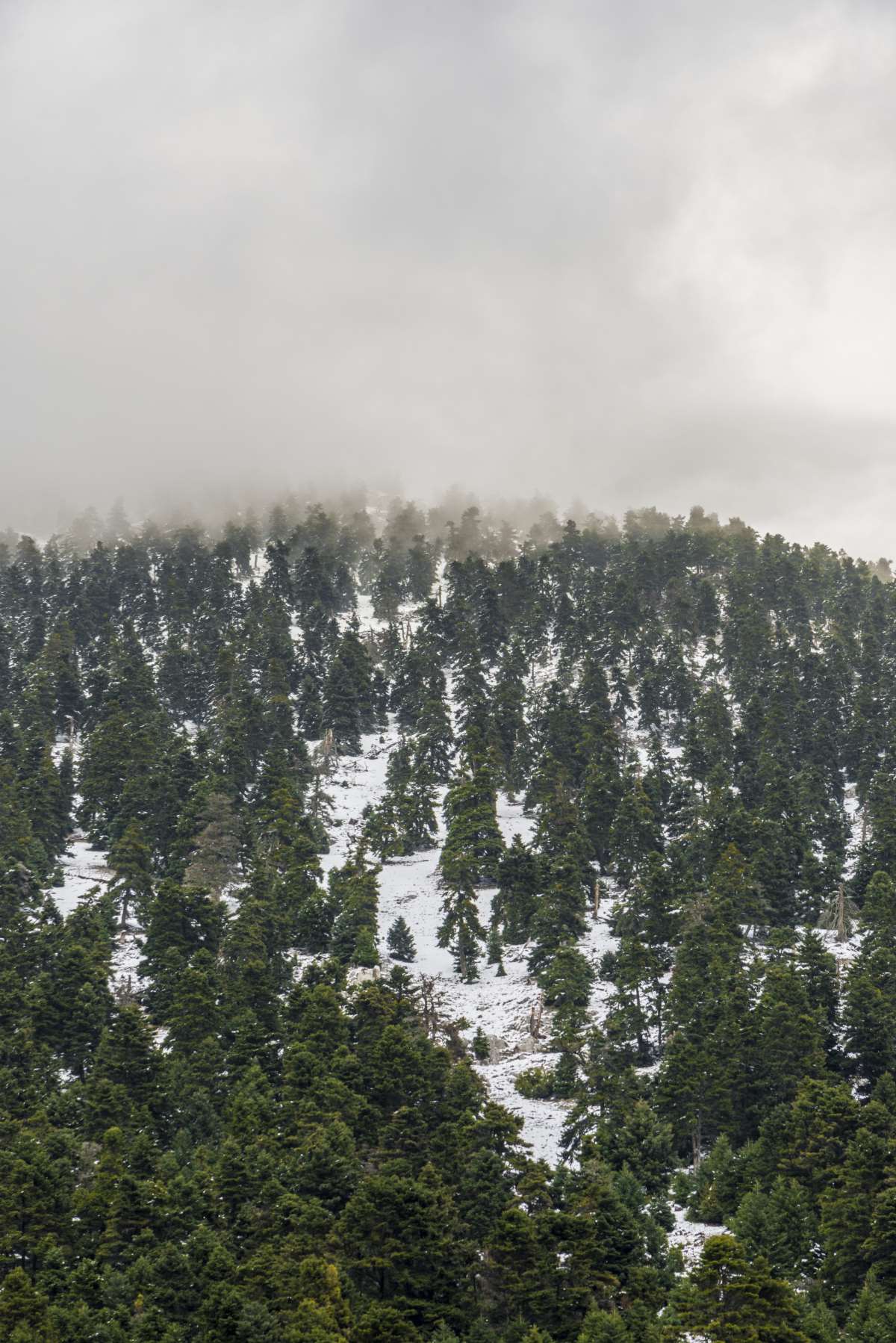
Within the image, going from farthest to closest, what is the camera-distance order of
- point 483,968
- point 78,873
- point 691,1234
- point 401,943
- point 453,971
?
1. point 78,873
2. point 401,943
3. point 483,968
4. point 453,971
5. point 691,1234

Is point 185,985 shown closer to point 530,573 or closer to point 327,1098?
point 327,1098

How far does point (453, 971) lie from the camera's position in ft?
273

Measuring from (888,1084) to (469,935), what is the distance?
119 feet

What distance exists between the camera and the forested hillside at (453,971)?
4138 centimetres

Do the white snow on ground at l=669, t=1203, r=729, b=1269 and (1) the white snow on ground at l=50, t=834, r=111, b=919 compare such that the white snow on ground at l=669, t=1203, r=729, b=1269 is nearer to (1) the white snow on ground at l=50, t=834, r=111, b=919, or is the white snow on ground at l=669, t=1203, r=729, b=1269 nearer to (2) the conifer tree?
(2) the conifer tree

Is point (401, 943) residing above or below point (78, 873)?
below

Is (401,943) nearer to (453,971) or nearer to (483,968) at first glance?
(453,971)

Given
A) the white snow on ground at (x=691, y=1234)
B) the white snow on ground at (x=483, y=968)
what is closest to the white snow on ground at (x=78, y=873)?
the white snow on ground at (x=483, y=968)

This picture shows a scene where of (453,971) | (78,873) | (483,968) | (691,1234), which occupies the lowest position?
(691,1234)

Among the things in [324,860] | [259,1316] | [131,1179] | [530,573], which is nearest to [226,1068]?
[131,1179]

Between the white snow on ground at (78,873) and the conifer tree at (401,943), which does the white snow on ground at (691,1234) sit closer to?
the conifer tree at (401,943)

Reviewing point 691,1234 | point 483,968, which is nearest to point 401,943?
point 483,968

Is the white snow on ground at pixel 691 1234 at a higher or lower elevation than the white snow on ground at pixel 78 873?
lower

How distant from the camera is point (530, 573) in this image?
169 m
